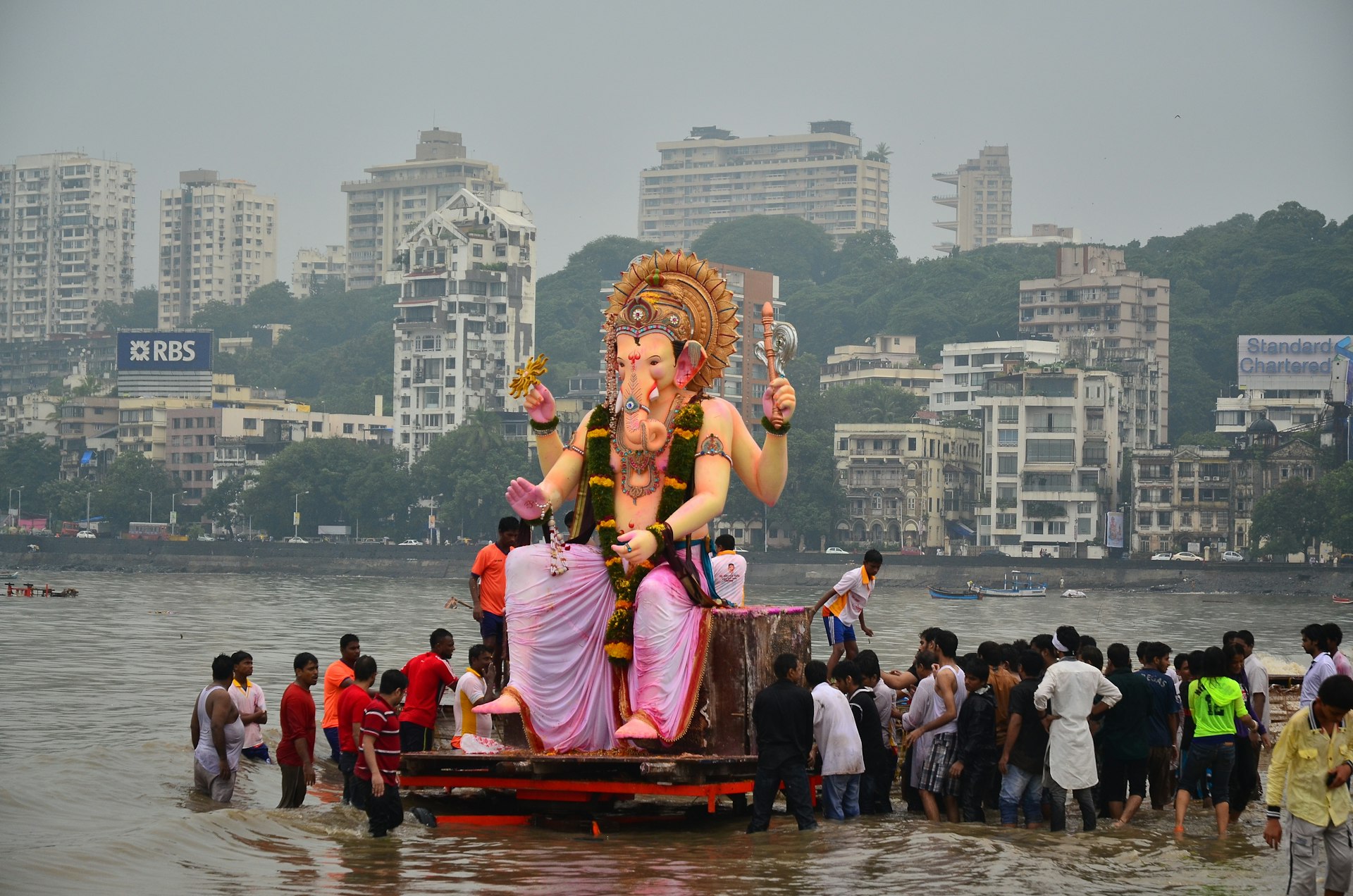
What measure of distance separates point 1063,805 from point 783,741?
2.18 metres

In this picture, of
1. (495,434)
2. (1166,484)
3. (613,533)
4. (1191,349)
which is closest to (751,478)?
(613,533)

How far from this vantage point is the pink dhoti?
517 inches

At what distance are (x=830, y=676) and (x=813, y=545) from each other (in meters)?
98.8

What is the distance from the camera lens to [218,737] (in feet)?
46.9

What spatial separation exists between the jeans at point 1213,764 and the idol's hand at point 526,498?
4.90 meters

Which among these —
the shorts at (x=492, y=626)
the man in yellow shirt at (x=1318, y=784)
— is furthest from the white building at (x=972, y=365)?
the man in yellow shirt at (x=1318, y=784)

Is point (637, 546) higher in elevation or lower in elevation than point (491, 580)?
higher

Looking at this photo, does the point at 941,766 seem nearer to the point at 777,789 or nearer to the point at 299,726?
the point at 777,789

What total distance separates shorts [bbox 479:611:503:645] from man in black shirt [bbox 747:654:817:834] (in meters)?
3.12

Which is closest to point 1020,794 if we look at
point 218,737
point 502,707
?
point 502,707

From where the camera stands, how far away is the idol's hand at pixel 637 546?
13.0 meters

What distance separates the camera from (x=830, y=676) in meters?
14.5

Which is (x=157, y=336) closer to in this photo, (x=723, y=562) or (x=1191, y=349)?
(x=1191, y=349)

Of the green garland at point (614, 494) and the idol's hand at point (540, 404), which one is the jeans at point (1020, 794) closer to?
the green garland at point (614, 494)
